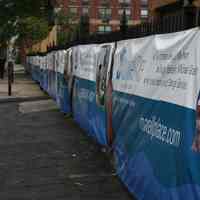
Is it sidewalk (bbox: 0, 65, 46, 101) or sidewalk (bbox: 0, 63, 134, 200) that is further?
sidewalk (bbox: 0, 65, 46, 101)

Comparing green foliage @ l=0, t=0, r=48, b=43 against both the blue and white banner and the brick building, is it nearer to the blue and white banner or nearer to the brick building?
the blue and white banner

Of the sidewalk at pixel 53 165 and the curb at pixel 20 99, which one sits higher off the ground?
the sidewalk at pixel 53 165

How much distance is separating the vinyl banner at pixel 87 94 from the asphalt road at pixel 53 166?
0.31 meters

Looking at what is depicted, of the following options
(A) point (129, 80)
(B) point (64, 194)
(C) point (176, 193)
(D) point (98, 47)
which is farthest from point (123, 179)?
(D) point (98, 47)

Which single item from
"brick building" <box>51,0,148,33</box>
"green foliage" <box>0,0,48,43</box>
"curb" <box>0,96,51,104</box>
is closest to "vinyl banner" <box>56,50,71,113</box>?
"curb" <box>0,96,51,104</box>

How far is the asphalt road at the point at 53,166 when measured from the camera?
581 cm

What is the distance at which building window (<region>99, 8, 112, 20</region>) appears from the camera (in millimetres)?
114875

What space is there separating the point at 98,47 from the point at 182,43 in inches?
181

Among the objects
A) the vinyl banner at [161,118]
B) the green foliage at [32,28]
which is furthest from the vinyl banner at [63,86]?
the green foliage at [32,28]

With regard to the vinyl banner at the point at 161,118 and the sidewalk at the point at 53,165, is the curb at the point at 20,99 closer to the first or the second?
Result: the sidewalk at the point at 53,165

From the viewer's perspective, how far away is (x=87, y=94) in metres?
9.75

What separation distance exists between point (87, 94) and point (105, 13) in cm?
10813

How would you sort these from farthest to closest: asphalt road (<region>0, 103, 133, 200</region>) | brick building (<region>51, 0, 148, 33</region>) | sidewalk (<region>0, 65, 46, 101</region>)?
1. brick building (<region>51, 0, 148, 33</region>)
2. sidewalk (<region>0, 65, 46, 101</region>)
3. asphalt road (<region>0, 103, 133, 200</region>)

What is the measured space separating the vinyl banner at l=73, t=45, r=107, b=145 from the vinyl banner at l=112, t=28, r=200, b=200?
1.89 m
